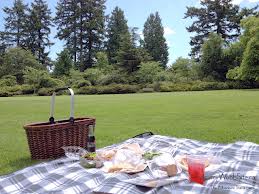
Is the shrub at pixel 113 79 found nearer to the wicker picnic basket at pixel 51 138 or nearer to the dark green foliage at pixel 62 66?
the dark green foliage at pixel 62 66

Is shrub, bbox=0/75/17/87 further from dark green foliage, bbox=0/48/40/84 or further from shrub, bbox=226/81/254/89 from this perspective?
shrub, bbox=226/81/254/89

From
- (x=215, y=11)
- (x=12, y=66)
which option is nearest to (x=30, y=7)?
(x=12, y=66)

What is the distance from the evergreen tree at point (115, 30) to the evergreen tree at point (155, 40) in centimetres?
288

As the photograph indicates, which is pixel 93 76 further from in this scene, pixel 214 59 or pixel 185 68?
pixel 214 59

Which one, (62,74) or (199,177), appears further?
(62,74)

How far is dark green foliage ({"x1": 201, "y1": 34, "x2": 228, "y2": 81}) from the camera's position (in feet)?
103

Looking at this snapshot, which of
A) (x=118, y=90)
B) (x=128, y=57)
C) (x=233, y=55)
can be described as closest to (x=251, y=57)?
(x=233, y=55)

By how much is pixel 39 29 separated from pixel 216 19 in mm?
21324

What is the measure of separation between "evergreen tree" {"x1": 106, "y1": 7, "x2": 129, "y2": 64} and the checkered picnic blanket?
4310 cm

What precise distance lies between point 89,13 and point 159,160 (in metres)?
44.1

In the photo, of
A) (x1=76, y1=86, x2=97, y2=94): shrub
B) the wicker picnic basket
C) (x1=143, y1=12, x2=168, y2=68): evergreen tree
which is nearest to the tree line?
(x1=143, y1=12, x2=168, y2=68): evergreen tree

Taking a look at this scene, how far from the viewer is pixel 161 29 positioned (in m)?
48.1

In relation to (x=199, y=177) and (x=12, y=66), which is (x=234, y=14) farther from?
(x=199, y=177)

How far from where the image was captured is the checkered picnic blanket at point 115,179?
2920 mm
